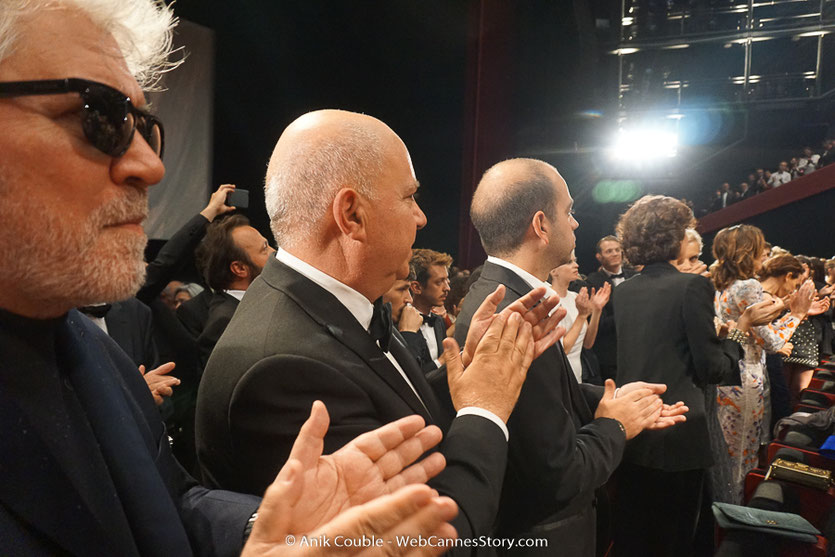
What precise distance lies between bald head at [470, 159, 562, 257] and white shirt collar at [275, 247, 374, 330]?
717 mm

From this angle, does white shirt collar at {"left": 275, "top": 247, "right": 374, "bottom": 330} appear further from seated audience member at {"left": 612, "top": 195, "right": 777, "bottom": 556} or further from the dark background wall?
the dark background wall

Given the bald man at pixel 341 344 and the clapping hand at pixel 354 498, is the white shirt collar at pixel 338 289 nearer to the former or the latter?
the bald man at pixel 341 344

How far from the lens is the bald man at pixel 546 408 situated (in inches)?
57.0

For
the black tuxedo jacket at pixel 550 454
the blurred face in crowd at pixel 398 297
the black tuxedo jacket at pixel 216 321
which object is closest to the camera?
the black tuxedo jacket at pixel 550 454

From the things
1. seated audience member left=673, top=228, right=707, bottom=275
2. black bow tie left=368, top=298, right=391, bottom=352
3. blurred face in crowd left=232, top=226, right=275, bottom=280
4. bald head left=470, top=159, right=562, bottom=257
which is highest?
bald head left=470, top=159, right=562, bottom=257

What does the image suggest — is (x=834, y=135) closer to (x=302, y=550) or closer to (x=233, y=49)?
(x=233, y=49)

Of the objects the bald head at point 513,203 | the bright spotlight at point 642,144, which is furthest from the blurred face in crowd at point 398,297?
the bright spotlight at point 642,144

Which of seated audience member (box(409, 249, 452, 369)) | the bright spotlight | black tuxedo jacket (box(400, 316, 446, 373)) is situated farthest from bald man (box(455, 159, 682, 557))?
the bright spotlight

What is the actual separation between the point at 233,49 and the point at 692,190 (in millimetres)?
14239

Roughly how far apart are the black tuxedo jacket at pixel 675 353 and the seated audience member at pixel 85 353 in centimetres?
212

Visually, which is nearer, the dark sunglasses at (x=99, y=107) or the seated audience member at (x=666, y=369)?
the dark sunglasses at (x=99, y=107)

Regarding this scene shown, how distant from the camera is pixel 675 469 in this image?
2.61 meters

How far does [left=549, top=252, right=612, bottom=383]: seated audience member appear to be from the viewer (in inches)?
129

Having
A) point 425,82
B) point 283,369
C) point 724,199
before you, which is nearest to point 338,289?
point 283,369
